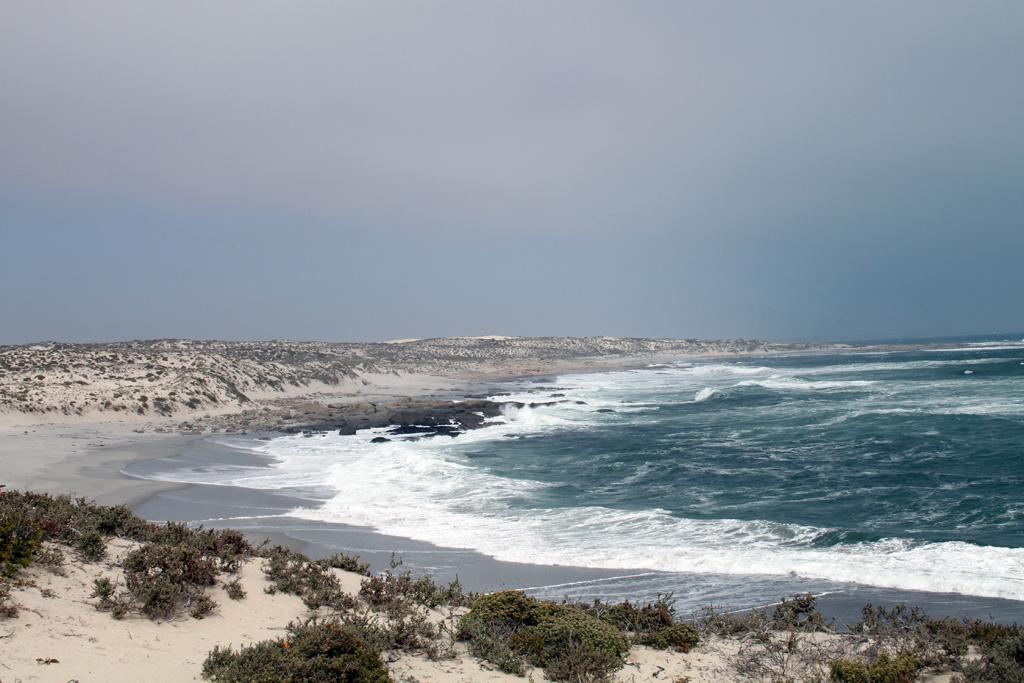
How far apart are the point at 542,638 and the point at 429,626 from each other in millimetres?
1231

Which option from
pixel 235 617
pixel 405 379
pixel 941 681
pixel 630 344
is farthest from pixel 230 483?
pixel 630 344

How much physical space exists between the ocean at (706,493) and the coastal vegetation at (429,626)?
2.06 m

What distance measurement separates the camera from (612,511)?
15570 mm

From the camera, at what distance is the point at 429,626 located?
7426 mm

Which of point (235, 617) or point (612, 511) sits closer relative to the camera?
point (235, 617)

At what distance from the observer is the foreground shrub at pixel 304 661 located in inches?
229

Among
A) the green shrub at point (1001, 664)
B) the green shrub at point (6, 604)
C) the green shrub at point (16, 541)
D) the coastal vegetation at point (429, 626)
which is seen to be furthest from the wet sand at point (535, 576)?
the green shrub at point (6, 604)

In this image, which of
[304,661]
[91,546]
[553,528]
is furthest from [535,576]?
[91,546]

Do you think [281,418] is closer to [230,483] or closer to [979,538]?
[230,483]

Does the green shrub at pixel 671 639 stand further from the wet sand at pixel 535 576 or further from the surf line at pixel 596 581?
the surf line at pixel 596 581

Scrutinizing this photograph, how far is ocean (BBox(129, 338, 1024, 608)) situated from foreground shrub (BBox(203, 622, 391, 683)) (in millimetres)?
4628

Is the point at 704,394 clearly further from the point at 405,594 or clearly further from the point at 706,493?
the point at 405,594

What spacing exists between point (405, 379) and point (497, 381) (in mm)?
9095

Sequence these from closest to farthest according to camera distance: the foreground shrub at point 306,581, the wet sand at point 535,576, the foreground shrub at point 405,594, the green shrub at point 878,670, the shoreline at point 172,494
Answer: the green shrub at point 878,670, the foreground shrub at point 306,581, the foreground shrub at point 405,594, the wet sand at point 535,576, the shoreline at point 172,494
